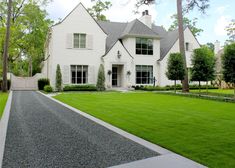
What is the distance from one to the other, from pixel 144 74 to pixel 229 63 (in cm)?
1330

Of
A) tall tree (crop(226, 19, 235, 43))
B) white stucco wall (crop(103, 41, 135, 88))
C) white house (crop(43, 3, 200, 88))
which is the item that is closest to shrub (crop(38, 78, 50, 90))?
white house (crop(43, 3, 200, 88))

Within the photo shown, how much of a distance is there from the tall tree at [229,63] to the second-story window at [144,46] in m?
13.1

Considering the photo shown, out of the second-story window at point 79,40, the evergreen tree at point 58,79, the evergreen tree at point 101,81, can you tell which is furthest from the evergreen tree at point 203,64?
the evergreen tree at point 58,79

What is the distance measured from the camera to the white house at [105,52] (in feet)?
85.8

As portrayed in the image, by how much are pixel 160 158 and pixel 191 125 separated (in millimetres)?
3499

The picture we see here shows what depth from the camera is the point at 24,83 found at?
29.7 metres

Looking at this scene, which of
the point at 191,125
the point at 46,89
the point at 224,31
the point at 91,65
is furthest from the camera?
the point at 224,31

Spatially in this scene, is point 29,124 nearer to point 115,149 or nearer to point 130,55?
point 115,149

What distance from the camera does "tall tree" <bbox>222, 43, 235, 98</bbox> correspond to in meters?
16.5

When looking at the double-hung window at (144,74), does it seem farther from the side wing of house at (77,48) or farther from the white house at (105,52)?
the side wing of house at (77,48)

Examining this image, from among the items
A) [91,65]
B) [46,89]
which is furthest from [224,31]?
[46,89]

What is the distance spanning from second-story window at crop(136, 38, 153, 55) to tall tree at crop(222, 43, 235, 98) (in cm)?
1306

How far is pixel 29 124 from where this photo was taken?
27.6 feet

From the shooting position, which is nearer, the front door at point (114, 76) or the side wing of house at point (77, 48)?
the side wing of house at point (77, 48)
